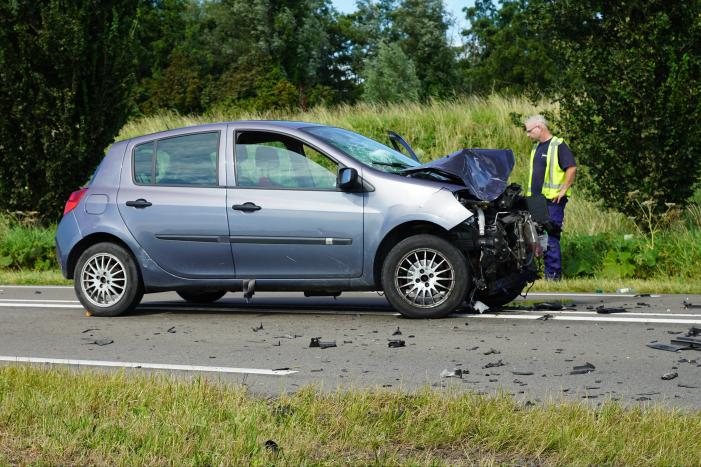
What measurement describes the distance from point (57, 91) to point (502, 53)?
5291cm

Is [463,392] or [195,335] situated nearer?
[463,392]

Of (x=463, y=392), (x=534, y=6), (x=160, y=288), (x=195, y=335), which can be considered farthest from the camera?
(x=534, y=6)

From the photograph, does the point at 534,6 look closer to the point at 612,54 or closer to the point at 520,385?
the point at 612,54

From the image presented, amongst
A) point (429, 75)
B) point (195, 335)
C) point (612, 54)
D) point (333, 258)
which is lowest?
point (195, 335)

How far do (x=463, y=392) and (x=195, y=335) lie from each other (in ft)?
11.0

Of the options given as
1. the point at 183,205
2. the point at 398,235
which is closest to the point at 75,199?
the point at 183,205

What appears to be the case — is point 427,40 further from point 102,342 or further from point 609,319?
point 102,342

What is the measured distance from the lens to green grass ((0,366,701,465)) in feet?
13.4

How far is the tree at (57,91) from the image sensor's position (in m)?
16.6

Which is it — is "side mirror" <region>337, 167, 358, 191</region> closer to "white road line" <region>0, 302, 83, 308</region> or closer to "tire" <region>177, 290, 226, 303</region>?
"tire" <region>177, 290, 226, 303</region>

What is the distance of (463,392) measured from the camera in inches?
207

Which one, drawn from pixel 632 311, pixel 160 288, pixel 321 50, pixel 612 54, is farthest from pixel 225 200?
pixel 321 50

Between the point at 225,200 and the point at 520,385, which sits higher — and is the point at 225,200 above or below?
above

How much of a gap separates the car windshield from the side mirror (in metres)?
0.33
